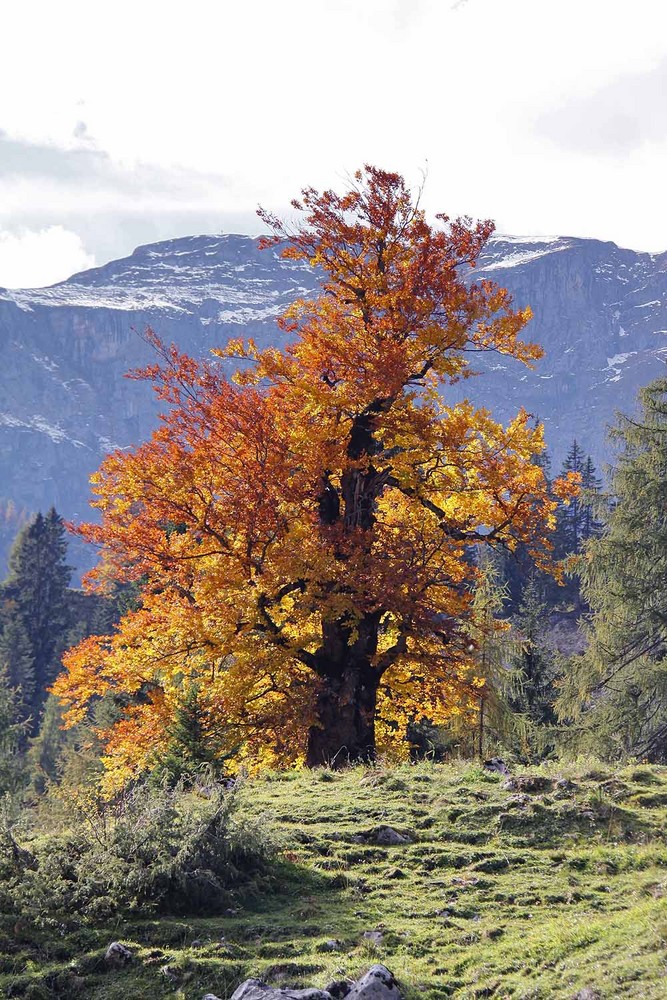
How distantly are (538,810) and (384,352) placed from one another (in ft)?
24.9

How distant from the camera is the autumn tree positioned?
14.8m

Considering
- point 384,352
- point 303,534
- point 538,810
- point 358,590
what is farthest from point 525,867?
point 384,352

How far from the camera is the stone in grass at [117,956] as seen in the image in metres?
6.52

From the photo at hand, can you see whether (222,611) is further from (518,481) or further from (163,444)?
(518,481)

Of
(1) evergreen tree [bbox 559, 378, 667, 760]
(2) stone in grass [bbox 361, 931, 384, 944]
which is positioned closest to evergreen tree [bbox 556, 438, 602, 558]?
(1) evergreen tree [bbox 559, 378, 667, 760]

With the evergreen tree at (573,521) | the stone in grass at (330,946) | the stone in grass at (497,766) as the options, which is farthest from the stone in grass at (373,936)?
the evergreen tree at (573,521)

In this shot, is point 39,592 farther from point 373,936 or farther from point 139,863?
point 373,936

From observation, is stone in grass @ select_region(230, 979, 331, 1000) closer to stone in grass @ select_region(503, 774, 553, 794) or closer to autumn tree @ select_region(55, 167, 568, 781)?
stone in grass @ select_region(503, 774, 553, 794)

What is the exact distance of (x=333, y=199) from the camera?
1645 cm

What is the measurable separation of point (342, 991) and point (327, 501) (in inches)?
433

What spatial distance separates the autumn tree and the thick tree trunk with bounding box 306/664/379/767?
4 centimetres

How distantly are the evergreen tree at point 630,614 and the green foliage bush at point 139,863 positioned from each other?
59.0 ft

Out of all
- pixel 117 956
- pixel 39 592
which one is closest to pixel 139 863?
pixel 117 956

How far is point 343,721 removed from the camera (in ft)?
51.3
